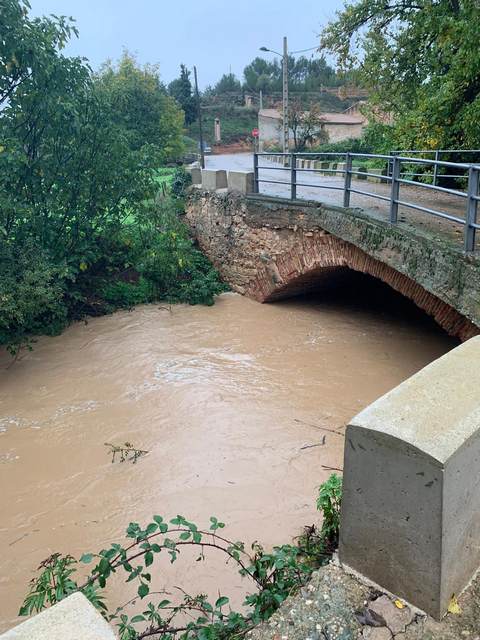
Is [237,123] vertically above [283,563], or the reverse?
[237,123]

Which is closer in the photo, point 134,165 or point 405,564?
point 405,564

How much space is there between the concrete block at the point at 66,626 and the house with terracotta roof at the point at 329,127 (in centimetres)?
3162

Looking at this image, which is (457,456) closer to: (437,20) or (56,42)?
(56,42)

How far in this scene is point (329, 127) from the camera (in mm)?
33688

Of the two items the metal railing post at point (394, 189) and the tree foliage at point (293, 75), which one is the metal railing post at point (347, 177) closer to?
the metal railing post at point (394, 189)

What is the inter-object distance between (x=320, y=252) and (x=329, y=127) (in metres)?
28.3

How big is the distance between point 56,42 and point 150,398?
635 cm

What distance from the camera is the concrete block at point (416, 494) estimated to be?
1681 millimetres

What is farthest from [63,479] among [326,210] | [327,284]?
[327,284]

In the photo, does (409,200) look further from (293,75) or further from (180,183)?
(293,75)

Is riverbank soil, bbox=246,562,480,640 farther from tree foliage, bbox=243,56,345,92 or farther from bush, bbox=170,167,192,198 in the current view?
tree foliage, bbox=243,56,345,92

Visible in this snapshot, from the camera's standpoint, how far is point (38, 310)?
27.2 ft

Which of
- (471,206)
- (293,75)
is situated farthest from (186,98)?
(471,206)

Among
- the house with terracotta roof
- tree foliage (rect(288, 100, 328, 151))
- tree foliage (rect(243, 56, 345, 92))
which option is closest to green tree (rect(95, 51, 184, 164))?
tree foliage (rect(288, 100, 328, 151))
